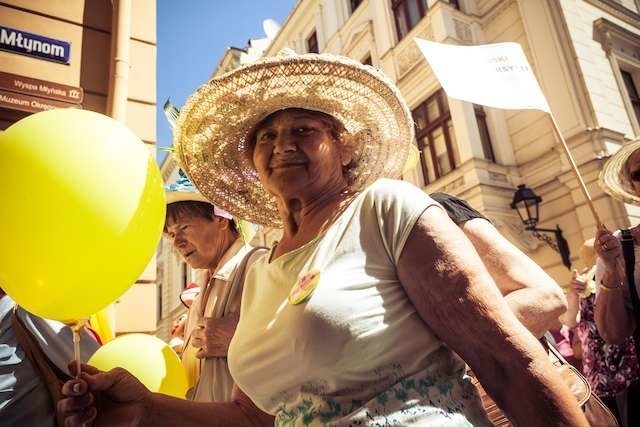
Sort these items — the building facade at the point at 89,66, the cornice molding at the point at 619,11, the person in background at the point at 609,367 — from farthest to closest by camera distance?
1. the cornice molding at the point at 619,11
2. the building facade at the point at 89,66
3. the person in background at the point at 609,367

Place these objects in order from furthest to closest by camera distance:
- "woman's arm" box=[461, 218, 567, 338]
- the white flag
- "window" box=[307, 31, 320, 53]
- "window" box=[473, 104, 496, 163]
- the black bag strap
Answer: "window" box=[307, 31, 320, 53]
"window" box=[473, 104, 496, 163]
the black bag strap
the white flag
"woman's arm" box=[461, 218, 567, 338]

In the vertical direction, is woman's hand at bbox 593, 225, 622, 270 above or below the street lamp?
below

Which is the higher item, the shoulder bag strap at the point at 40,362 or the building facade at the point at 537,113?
the building facade at the point at 537,113

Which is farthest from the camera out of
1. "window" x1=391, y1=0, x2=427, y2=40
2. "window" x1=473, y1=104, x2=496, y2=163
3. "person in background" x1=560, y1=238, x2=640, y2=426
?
"window" x1=391, y1=0, x2=427, y2=40

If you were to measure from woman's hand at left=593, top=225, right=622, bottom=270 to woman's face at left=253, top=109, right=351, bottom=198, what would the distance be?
1.56 metres

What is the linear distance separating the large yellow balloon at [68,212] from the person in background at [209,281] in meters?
0.59

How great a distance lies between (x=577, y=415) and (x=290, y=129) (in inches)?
41.4

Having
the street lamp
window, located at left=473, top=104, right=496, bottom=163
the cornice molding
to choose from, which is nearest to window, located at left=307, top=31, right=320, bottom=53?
window, located at left=473, top=104, right=496, bottom=163

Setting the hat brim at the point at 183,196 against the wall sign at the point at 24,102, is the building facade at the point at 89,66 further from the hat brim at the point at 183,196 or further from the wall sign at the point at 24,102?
the hat brim at the point at 183,196

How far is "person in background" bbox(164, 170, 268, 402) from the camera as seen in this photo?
5.23 feet

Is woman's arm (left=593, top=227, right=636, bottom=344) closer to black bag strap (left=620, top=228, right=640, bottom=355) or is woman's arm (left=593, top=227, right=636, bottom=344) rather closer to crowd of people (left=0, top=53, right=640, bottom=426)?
black bag strap (left=620, top=228, right=640, bottom=355)

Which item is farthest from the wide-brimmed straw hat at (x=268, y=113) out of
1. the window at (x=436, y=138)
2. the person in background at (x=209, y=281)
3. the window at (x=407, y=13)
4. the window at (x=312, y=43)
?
the window at (x=312, y=43)

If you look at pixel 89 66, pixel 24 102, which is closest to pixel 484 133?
pixel 89 66

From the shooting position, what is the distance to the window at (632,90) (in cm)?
856
